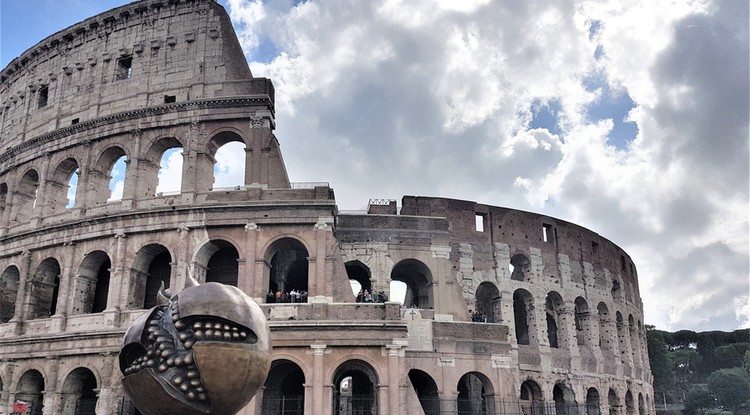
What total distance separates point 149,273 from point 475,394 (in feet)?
38.6

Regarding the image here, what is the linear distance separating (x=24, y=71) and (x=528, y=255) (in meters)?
22.0

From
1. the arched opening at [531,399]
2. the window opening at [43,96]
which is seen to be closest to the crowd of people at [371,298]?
the arched opening at [531,399]

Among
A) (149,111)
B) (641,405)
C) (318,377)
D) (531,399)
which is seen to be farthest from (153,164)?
(641,405)

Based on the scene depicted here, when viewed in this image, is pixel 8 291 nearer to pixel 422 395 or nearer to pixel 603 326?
pixel 422 395

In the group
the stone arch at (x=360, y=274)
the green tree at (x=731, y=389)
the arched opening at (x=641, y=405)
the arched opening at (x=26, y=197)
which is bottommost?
the arched opening at (x=641, y=405)

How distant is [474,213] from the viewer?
2447 centimetres

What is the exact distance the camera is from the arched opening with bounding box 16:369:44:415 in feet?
63.6

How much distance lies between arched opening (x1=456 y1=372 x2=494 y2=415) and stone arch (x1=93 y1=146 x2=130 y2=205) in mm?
13656

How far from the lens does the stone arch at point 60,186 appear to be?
21594 mm

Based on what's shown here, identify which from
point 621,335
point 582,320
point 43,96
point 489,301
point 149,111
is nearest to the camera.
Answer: point 149,111

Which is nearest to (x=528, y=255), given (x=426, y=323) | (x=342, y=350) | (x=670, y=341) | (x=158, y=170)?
(x=426, y=323)

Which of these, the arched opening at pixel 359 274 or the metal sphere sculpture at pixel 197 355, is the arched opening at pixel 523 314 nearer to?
the arched opening at pixel 359 274

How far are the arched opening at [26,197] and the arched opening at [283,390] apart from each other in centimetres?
1128

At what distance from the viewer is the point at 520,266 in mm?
25562
